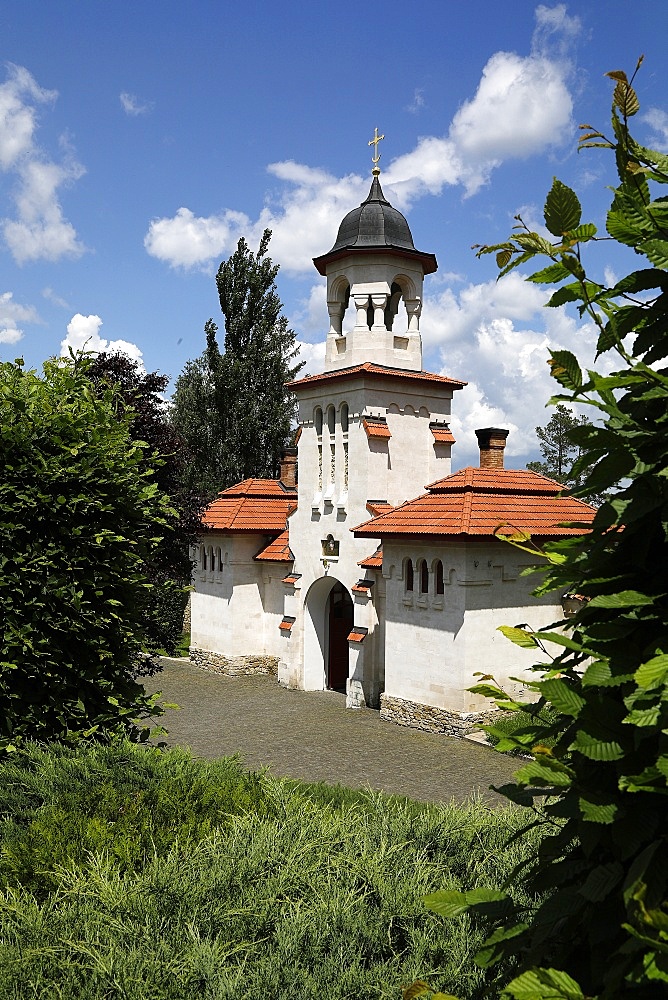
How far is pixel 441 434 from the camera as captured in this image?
20.3m

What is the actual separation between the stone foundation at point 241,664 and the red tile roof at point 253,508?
3.74m

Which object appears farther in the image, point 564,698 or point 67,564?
point 67,564

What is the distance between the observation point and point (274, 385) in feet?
106

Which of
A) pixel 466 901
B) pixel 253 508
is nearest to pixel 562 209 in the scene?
pixel 466 901

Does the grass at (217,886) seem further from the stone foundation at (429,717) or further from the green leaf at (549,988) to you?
the stone foundation at (429,717)

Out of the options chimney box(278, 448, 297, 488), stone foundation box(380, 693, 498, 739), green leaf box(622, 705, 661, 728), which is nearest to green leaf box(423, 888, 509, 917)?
green leaf box(622, 705, 661, 728)

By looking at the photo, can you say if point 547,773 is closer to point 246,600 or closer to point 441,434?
point 441,434

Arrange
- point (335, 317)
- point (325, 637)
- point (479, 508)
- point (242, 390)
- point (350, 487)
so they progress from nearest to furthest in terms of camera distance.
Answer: point (479, 508) < point (350, 487) < point (325, 637) < point (335, 317) < point (242, 390)

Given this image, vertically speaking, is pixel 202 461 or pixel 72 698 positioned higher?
pixel 202 461

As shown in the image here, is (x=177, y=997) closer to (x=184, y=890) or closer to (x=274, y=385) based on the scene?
(x=184, y=890)

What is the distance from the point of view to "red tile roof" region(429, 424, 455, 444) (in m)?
20.2

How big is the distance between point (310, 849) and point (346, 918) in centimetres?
83

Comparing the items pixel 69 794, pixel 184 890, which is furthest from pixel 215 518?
pixel 184 890

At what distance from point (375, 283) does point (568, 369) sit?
19025 millimetres
